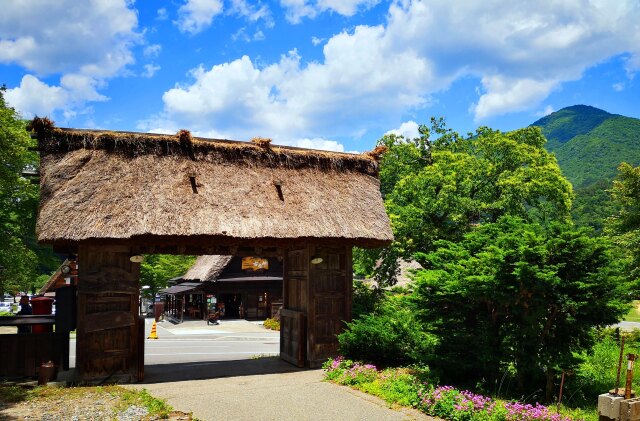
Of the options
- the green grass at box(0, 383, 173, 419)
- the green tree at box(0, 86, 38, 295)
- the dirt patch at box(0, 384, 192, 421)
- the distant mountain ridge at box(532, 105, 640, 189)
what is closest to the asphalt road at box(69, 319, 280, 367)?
the green grass at box(0, 383, 173, 419)

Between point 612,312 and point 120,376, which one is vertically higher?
point 612,312

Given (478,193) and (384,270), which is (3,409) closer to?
(384,270)

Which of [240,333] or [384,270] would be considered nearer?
[384,270]

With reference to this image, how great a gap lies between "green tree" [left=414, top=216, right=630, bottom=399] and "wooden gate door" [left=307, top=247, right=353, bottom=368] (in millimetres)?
4000

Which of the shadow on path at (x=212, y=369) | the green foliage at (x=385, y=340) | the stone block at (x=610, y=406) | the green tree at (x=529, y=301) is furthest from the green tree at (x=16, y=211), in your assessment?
the stone block at (x=610, y=406)

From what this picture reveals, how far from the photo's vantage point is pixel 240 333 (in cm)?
2709

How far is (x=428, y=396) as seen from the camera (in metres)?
9.59

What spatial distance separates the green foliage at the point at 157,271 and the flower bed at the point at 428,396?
2882cm

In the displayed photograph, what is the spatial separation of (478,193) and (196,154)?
1392 centimetres

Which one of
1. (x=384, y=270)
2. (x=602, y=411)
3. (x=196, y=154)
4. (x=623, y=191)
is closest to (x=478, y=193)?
(x=384, y=270)

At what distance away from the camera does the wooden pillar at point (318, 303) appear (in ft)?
46.3

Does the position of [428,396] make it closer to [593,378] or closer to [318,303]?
[593,378]

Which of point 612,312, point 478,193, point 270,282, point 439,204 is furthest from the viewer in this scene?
point 270,282

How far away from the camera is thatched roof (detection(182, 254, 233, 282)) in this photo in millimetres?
34719
